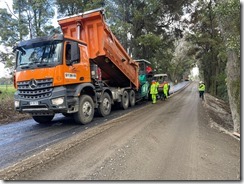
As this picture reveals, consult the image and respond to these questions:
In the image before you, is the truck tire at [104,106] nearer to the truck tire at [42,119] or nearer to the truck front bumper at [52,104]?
the truck tire at [42,119]

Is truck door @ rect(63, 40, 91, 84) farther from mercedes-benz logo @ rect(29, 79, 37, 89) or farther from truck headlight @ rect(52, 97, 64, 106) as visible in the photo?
mercedes-benz logo @ rect(29, 79, 37, 89)

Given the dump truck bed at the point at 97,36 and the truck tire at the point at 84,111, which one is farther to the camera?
the dump truck bed at the point at 97,36

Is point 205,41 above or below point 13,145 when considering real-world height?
above

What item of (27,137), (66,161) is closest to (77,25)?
(27,137)

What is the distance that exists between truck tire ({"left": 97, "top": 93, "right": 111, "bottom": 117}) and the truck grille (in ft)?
8.94

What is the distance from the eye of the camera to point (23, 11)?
Answer: 912 inches

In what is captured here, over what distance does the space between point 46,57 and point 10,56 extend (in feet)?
41.9

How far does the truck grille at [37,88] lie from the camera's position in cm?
704

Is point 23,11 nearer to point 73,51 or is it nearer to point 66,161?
point 73,51

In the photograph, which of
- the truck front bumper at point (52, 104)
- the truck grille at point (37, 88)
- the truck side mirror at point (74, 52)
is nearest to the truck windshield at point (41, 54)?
the truck side mirror at point (74, 52)


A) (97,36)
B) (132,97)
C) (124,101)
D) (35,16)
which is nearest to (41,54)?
(97,36)

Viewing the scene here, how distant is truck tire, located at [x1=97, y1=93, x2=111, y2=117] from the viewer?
9445 millimetres

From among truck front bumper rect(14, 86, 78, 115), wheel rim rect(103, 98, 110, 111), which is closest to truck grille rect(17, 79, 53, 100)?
truck front bumper rect(14, 86, 78, 115)

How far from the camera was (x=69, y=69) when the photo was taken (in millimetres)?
7359
